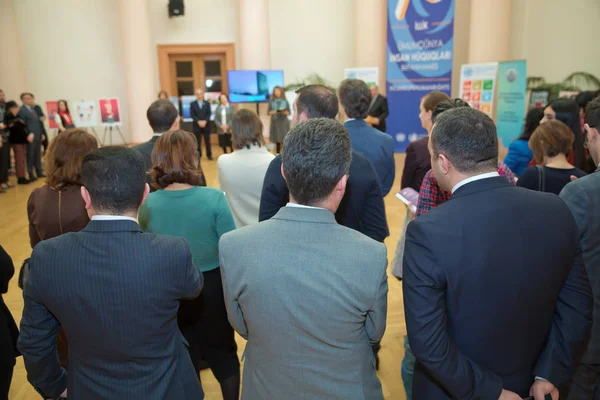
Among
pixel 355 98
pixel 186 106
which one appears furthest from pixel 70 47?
pixel 355 98

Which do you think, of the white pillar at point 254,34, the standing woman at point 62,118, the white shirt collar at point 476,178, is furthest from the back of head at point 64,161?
the white pillar at point 254,34

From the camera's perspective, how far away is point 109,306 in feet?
4.44

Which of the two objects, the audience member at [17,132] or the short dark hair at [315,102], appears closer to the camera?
the short dark hair at [315,102]

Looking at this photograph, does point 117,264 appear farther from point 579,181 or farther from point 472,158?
point 579,181

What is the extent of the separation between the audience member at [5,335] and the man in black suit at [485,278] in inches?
59.8

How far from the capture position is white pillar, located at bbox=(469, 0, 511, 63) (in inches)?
393

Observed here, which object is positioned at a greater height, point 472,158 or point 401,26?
point 401,26

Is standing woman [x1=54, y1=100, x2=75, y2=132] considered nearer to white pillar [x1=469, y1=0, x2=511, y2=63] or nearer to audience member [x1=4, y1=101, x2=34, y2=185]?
audience member [x1=4, y1=101, x2=34, y2=185]

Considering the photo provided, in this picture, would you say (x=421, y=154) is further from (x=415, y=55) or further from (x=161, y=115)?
(x=415, y=55)

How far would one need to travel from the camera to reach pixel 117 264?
1.34 metres

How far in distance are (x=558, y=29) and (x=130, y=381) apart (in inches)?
463

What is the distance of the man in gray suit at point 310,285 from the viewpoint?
1.24 metres

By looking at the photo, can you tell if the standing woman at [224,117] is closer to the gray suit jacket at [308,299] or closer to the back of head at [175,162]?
the back of head at [175,162]

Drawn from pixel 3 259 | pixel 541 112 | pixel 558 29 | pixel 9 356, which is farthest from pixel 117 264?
pixel 558 29
